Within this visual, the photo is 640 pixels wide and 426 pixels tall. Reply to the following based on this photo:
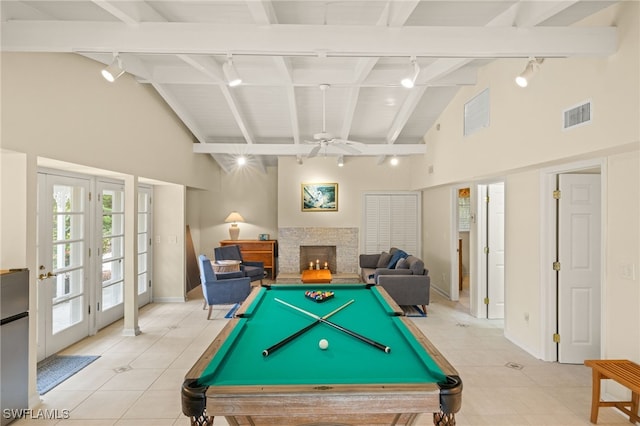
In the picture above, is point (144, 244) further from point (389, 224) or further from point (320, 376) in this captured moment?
point (320, 376)

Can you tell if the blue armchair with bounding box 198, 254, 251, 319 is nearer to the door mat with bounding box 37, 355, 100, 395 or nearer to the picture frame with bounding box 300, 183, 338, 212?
the door mat with bounding box 37, 355, 100, 395

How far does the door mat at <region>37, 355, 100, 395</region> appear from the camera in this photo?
12.1 ft

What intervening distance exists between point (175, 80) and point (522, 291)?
215 inches

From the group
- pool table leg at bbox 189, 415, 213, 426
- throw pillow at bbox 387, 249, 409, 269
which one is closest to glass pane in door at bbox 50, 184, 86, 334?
pool table leg at bbox 189, 415, 213, 426

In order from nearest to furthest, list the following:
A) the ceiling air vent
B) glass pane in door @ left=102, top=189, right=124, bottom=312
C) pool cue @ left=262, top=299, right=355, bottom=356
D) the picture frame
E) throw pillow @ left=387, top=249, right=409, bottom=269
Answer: pool cue @ left=262, top=299, right=355, bottom=356
the ceiling air vent
glass pane in door @ left=102, top=189, right=124, bottom=312
throw pillow @ left=387, top=249, right=409, bottom=269
the picture frame

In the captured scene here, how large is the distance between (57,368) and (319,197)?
240 inches

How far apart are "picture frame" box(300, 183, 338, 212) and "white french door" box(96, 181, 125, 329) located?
4.14m

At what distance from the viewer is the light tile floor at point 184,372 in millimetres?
3115

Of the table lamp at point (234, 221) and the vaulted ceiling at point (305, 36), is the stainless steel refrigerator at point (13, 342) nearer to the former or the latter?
the vaulted ceiling at point (305, 36)

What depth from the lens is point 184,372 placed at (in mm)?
3990

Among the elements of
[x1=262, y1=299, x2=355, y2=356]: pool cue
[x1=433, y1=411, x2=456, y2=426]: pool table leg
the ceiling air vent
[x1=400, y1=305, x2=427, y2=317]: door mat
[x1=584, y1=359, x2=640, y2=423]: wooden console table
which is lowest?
[x1=400, y1=305, x2=427, y2=317]: door mat

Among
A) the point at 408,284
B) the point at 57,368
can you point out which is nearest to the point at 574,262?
the point at 408,284

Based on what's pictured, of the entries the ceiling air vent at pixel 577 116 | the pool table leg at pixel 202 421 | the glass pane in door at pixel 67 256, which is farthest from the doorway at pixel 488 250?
the glass pane in door at pixel 67 256

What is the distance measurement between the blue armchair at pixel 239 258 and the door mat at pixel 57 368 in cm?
367
